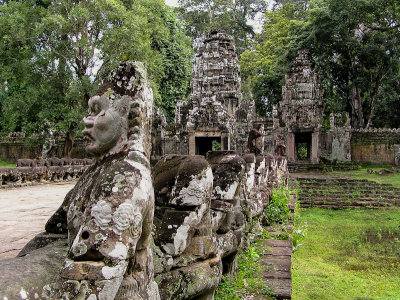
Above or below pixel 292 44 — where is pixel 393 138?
below

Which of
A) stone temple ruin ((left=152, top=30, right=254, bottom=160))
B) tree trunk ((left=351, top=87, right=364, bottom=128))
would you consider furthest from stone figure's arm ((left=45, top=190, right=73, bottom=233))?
tree trunk ((left=351, top=87, right=364, bottom=128))

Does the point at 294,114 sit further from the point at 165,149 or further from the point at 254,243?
the point at 254,243

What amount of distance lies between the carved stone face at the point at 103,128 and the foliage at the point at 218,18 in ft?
155

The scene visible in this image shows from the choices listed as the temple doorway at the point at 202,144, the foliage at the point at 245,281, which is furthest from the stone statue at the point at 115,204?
the temple doorway at the point at 202,144

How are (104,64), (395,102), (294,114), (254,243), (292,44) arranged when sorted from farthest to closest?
(395,102) → (292,44) → (294,114) → (104,64) → (254,243)

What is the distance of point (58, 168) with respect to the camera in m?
16.1

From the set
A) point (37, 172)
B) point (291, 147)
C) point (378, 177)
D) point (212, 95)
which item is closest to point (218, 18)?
point (291, 147)

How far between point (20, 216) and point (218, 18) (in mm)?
46054

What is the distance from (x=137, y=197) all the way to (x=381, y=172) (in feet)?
80.3

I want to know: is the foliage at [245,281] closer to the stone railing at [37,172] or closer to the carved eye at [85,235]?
the carved eye at [85,235]

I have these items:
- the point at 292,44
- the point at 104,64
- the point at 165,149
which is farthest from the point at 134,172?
the point at 292,44

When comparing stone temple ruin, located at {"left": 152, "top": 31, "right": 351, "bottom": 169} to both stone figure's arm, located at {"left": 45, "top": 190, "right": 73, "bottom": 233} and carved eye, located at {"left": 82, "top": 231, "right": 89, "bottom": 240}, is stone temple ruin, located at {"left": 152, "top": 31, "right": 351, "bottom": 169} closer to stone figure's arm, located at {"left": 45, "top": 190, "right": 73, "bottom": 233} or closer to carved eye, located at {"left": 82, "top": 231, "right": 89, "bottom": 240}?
stone figure's arm, located at {"left": 45, "top": 190, "right": 73, "bottom": 233}

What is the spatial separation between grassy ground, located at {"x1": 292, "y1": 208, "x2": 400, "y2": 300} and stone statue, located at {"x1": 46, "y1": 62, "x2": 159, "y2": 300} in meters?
3.46

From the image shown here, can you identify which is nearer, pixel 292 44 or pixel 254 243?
pixel 254 243
